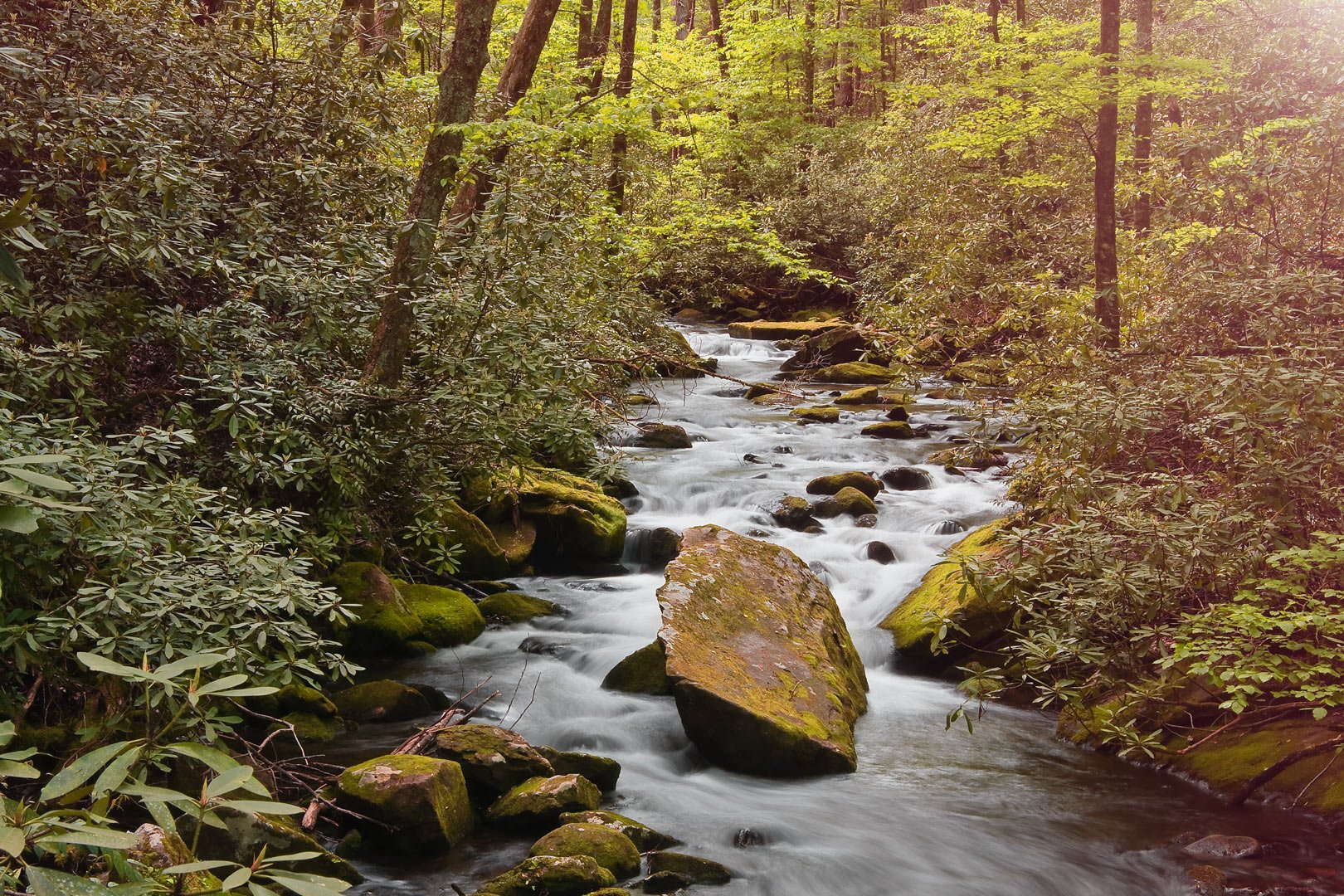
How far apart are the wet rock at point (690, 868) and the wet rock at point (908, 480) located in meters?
8.77

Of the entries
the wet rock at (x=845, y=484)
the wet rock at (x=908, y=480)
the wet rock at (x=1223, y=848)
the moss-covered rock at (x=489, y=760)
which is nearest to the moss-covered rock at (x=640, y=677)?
the moss-covered rock at (x=489, y=760)

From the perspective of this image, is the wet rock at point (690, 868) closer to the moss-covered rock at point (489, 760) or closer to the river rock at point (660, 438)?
the moss-covered rock at point (489, 760)

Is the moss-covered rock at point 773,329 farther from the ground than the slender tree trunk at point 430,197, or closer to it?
closer to it

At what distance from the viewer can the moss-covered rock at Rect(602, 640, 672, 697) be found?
8297 mm

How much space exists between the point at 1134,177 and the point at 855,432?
19.9 feet

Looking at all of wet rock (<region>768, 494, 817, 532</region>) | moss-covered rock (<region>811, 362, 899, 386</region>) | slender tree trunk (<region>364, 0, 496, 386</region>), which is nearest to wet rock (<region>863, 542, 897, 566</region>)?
wet rock (<region>768, 494, 817, 532</region>)

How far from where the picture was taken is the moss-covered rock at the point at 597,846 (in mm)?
5438

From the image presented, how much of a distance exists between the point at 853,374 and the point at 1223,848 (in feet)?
52.9

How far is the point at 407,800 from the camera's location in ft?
18.4

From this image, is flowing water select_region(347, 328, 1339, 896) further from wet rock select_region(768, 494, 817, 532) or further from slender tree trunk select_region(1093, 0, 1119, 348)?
slender tree trunk select_region(1093, 0, 1119, 348)

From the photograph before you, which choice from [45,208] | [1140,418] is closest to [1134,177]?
[1140,418]

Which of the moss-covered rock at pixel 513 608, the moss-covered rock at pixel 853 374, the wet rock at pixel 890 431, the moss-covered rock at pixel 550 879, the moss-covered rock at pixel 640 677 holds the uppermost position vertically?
the moss-covered rock at pixel 853 374

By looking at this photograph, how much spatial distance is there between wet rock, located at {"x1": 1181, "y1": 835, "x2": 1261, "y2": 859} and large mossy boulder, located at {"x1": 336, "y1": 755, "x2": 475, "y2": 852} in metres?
4.76

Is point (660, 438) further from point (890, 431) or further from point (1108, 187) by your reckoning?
point (1108, 187)
